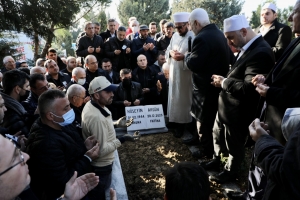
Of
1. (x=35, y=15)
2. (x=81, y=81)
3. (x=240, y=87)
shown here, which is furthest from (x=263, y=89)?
(x=35, y=15)

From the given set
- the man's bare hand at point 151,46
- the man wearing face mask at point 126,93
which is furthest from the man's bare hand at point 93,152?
the man's bare hand at point 151,46

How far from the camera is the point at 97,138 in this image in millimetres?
2604

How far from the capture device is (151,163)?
3850 mm

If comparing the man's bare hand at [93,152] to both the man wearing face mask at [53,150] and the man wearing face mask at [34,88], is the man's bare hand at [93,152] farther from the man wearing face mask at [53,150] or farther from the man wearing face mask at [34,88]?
the man wearing face mask at [34,88]

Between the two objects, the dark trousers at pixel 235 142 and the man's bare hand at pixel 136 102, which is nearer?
the dark trousers at pixel 235 142

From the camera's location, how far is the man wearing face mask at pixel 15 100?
2.64 m

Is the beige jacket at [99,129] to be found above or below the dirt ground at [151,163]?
above

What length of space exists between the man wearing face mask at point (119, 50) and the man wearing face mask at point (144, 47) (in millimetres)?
189

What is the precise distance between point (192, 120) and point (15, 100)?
3.13 m

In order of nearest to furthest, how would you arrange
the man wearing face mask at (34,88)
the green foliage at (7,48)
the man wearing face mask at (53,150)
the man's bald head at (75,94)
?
the man wearing face mask at (53,150) < the man's bald head at (75,94) < the man wearing face mask at (34,88) < the green foliage at (7,48)

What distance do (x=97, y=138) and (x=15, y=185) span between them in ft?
4.69

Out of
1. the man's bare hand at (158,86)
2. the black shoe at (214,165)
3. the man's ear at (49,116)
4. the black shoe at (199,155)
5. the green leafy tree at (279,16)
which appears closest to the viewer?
the man's ear at (49,116)

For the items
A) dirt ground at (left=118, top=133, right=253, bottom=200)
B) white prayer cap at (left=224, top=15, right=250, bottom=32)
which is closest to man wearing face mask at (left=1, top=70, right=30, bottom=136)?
dirt ground at (left=118, top=133, right=253, bottom=200)

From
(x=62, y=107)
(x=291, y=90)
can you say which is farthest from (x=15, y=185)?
(x=291, y=90)
